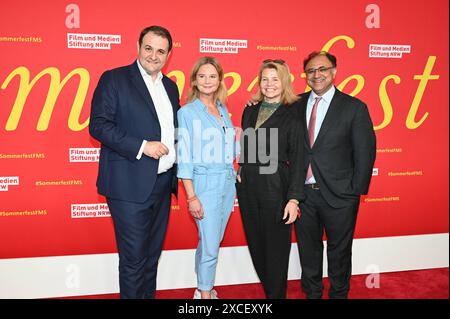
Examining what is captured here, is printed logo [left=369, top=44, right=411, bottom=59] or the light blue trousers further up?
printed logo [left=369, top=44, right=411, bottom=59]

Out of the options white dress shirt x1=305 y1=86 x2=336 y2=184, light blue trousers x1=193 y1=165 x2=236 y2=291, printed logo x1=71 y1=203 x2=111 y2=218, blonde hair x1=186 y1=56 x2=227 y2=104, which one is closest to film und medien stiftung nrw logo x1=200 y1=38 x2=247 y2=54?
blonde hair x1=186 y1=56 x2=227 y2=104

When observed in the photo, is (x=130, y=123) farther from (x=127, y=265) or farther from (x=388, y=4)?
(x=388, y=4)

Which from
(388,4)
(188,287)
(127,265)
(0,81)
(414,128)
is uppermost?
(388,4)

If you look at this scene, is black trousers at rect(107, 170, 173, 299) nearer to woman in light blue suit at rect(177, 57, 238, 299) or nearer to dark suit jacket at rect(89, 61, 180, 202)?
dark suit jacket at rect(89, 61, 180, 202)

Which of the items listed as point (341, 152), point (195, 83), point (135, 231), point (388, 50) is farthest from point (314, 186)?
point (388, 50)

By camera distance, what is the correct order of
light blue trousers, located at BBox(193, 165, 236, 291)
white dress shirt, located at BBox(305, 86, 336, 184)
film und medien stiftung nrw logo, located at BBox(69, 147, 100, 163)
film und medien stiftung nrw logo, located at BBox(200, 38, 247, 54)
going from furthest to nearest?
film und medien stiftung nrw logo, located at BBox(200, 38, 247, 54) < film und medien stiftung nrw logo, located at BBox(69, 147, 100, 163) < white dress shirt, located at BBox(305, 86, 336, 184) < light blue trousers, located at BBox(193, 165, 236, 291)

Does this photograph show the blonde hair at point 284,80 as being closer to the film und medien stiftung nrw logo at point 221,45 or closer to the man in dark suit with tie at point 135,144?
the man in dark suit with tie at point 135,144

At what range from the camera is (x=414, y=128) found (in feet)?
13.1

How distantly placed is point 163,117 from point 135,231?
0.69 metres

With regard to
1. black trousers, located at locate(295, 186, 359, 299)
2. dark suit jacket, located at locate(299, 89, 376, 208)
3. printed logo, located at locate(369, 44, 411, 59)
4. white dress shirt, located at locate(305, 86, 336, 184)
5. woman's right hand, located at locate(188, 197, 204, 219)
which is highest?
printed logo, located at locate(369, 44, 411, 59)

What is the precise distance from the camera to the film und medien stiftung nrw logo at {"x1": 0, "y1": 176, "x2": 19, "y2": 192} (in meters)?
3.32

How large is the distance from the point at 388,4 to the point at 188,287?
2.99 meters
